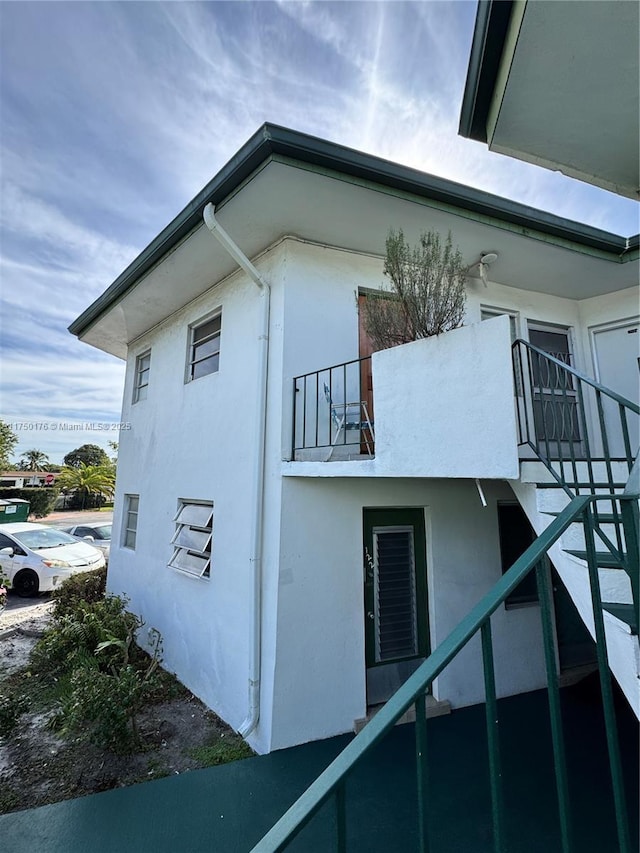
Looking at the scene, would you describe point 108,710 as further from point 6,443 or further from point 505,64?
point 6,443

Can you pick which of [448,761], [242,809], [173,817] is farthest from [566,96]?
[173,817]

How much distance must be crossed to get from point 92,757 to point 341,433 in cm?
433

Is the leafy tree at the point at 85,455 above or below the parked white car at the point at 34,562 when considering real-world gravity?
above

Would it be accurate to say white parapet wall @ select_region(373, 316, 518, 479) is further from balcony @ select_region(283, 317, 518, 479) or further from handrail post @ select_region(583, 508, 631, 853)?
handrail post @ select_region(583, 508, 631, 853)

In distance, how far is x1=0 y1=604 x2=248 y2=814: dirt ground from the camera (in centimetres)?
378

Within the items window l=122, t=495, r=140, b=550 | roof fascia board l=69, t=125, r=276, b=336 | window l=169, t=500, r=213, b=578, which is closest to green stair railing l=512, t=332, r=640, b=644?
roof fascia board l=69, t=125, r=276, b=336

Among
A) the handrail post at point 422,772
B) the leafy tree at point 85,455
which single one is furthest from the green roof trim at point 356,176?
the leafy tree at point 85,455

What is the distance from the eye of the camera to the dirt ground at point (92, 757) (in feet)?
12.4

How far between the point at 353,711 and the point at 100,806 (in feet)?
8.05

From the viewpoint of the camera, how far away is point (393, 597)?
200 inches

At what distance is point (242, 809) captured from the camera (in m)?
3.43

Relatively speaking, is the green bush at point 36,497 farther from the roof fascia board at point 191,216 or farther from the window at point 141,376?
the roof fascia board at point 191,216

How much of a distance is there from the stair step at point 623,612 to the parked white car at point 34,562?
11042 millimetres

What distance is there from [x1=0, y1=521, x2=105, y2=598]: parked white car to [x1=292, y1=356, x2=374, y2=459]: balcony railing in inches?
328
